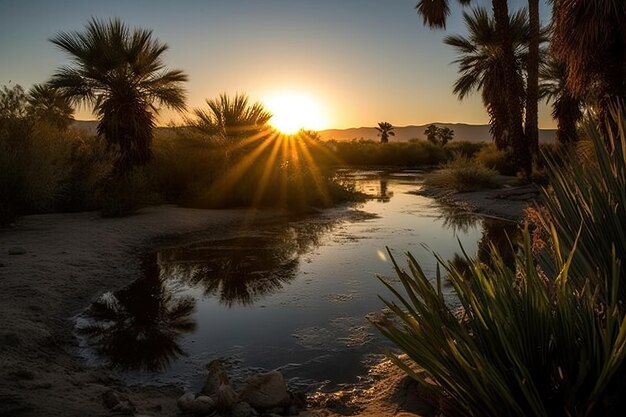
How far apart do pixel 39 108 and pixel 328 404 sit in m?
15.8

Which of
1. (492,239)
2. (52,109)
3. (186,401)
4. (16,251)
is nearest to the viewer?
(186,401)

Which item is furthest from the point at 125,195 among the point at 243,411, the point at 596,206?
the point at 596,206

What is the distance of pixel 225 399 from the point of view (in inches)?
151

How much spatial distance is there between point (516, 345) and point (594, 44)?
10.4 meters

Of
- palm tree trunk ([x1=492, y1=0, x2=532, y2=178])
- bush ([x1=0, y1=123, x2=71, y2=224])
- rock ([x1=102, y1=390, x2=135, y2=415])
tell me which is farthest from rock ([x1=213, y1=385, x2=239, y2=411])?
palm tree trunk ([x1=492, y1=0, x2=532, y2=178])

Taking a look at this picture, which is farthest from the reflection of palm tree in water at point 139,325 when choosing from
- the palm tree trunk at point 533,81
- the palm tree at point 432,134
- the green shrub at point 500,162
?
the palm tree at point 432,134

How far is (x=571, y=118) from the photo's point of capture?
88.2 ft

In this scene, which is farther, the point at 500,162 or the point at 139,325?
the point at 500,162

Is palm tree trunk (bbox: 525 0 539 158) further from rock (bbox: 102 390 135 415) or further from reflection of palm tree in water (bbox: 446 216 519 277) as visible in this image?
rock (bbox: 102 390 135 415)

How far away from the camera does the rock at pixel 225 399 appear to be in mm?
3828

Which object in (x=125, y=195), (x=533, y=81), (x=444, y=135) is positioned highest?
(x=444, y=135)

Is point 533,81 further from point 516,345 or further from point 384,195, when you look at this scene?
point 516,345

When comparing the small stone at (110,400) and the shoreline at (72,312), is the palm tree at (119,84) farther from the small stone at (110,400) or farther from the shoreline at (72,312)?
the small stone at (110,400)

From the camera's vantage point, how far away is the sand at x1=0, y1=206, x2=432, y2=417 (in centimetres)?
397
